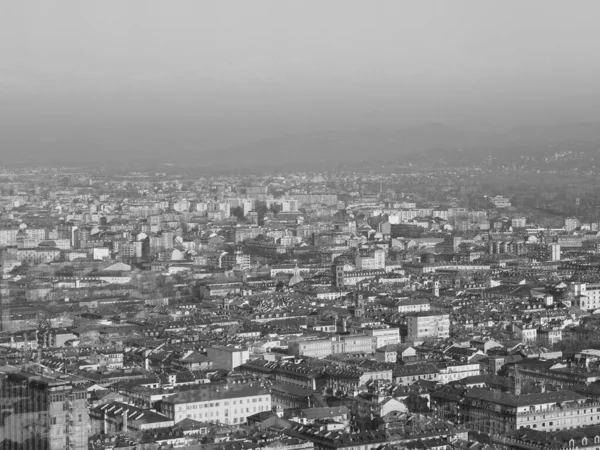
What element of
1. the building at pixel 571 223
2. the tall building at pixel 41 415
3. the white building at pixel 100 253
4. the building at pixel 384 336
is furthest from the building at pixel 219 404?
the building at pixel 571 223

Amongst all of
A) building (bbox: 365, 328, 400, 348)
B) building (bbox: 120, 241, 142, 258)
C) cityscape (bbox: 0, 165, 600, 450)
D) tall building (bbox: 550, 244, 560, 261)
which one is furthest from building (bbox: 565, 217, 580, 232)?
building (bbox: 365, 328, 400, 348)

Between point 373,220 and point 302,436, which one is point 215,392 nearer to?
point 302,436

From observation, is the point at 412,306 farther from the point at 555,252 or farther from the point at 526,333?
the point at 555,252

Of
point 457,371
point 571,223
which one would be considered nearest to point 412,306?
point 457,371

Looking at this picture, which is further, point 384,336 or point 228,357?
point 384,336

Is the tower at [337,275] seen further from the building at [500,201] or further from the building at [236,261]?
the building at [500,201]

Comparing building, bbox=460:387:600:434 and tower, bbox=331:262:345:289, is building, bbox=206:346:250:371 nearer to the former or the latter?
building, bbox=460:387:600:434
